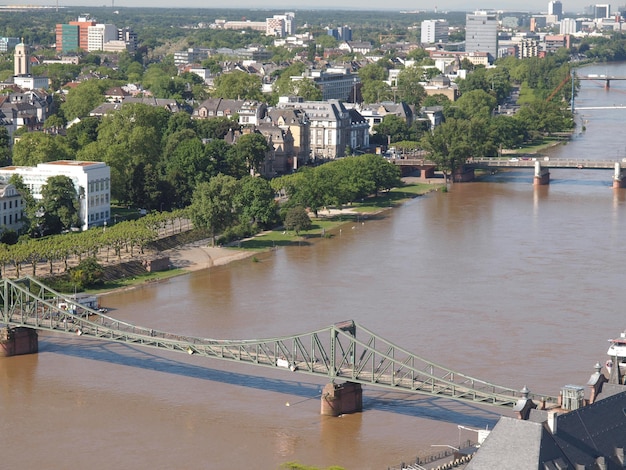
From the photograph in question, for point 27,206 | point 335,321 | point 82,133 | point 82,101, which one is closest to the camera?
point 335,321

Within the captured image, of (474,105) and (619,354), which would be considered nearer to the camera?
(619,354)

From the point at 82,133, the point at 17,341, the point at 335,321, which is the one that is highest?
the point at 82,133

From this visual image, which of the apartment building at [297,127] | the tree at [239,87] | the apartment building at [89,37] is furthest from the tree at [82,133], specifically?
the apartment building at [89,37]

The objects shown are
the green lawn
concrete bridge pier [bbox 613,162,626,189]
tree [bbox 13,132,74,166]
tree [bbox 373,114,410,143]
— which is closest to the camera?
the green lawn

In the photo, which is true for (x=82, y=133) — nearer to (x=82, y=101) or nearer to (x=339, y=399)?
(x=82, y=101)

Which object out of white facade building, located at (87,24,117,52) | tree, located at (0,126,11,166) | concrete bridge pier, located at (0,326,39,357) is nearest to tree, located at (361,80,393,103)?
tree, located at (0,126,11,166)

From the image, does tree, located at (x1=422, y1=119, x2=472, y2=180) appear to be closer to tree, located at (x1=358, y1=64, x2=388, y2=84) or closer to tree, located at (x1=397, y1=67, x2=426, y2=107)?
tree, located at (x1=397, y1=67, x2=426, y2=107)

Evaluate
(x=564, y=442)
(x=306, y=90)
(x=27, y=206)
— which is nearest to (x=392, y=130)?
(x=306, y=90)
